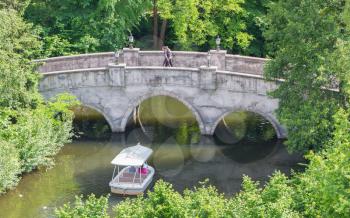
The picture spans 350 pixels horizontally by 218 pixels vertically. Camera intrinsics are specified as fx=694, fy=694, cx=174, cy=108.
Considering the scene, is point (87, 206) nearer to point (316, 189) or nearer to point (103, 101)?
point (316, 189)

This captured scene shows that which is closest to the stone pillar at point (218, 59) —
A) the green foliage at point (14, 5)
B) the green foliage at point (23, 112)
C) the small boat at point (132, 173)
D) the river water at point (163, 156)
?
the river water at point (163, 156)

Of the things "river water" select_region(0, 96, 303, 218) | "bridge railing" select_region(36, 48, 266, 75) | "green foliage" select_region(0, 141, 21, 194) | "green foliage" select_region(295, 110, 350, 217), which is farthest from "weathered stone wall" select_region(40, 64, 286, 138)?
"green foliage" select_region(295, 110, 350, 217)

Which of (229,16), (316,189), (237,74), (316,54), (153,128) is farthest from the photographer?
(229,16)

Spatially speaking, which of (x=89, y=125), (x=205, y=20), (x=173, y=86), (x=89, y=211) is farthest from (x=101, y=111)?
(x=89, y=211)

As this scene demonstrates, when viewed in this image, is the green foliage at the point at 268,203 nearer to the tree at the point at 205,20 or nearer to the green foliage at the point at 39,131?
the green foliage at the point at 39,131

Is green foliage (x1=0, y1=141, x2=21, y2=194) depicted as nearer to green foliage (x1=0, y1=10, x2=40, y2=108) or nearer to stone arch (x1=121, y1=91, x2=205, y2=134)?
green foliage (x1=0, y1=10, x2=40, y2=108)

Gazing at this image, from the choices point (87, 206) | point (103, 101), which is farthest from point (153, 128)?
point (87, 206)
